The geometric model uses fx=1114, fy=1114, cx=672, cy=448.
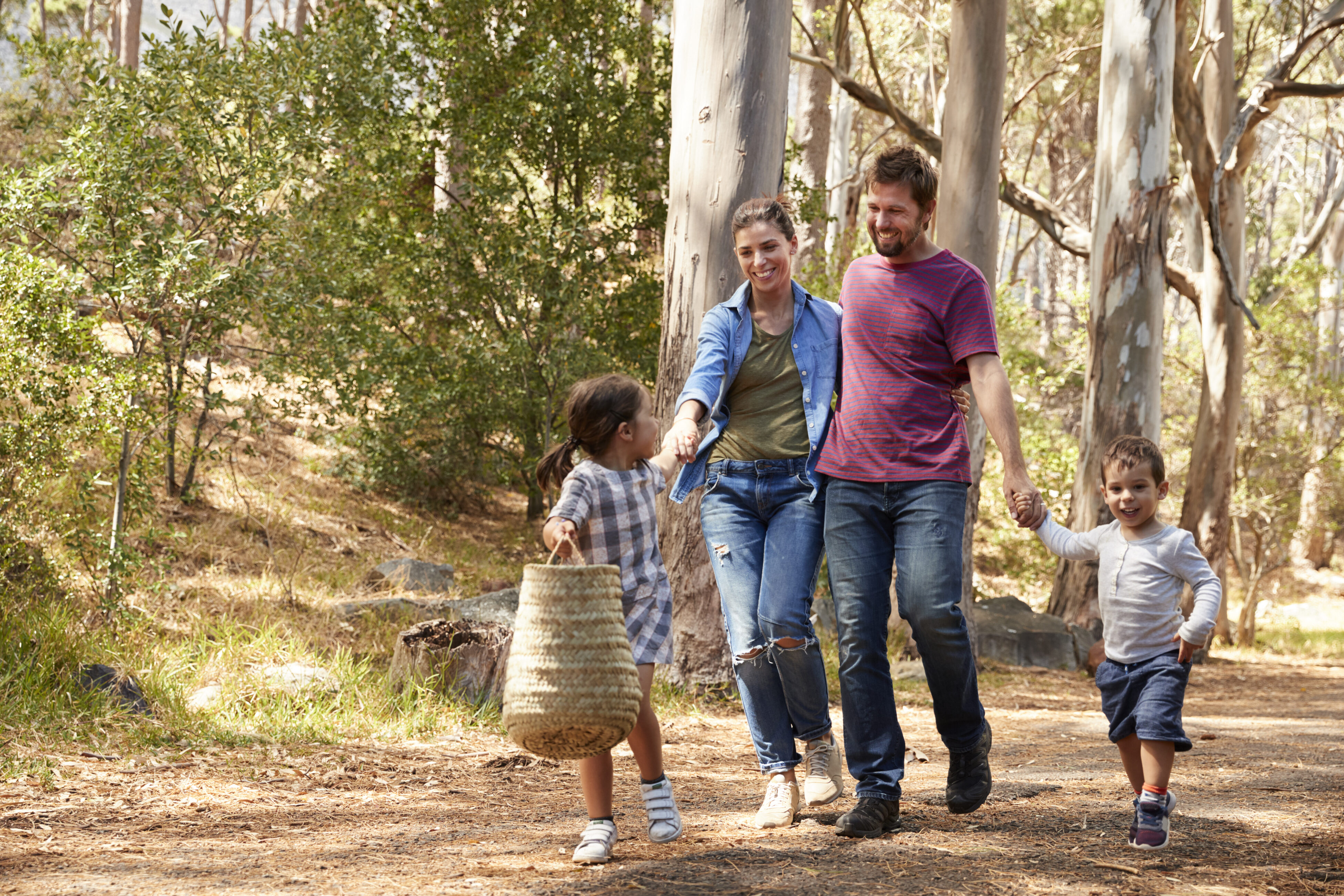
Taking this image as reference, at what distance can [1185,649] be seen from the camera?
3.36 metres

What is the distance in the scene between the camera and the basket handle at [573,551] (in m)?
3.12

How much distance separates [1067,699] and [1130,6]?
657 centimetres

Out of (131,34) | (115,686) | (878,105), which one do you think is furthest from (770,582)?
(131,34)

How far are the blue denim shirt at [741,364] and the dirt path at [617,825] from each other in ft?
3.78

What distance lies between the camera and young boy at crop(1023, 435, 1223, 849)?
132 inches

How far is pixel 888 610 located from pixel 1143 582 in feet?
2.56

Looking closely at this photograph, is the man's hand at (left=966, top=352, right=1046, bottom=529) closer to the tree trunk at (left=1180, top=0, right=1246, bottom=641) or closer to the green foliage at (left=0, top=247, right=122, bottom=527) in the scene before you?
the green foliage at (left=0, top=247, right=122, bottom=527)

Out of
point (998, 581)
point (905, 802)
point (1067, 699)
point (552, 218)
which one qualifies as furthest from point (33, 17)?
point (905, 802)

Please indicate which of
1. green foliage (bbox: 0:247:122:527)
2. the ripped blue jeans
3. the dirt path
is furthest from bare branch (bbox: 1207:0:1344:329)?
green foliage (bbox: 0:247:122:527)

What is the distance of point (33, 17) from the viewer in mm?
25281

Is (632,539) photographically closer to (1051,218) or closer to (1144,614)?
(1144,614)

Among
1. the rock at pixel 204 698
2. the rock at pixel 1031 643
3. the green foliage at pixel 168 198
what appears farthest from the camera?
the rock at pixel 1031 643

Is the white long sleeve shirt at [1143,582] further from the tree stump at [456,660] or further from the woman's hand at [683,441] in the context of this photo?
the tree stump at [456,660]

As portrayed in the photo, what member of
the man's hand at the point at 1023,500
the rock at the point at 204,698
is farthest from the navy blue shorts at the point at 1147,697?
the rock at the point at 204,698
